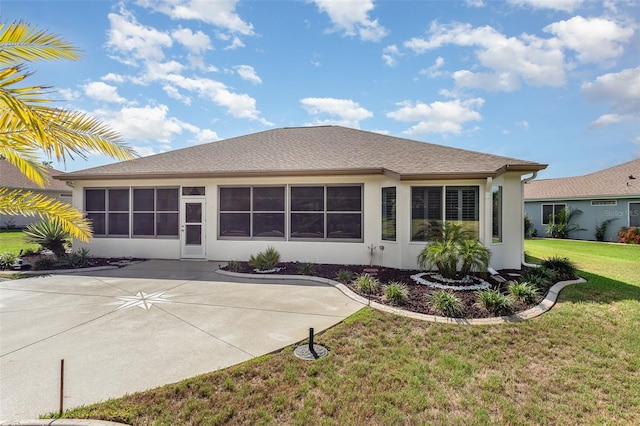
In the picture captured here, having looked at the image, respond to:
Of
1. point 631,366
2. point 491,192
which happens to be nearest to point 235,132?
point 491,192

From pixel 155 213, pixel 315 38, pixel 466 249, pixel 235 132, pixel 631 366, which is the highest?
pixel 315 38

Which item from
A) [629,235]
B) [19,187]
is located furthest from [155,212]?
[629,235]

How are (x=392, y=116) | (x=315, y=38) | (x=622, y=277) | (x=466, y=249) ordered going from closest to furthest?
(x=466, y=249), (x=622, y=277), (x=315, y=38), (x=392, y=116)

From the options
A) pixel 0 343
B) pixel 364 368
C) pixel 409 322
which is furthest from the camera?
pixel 409 322

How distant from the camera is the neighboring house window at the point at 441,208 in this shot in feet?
29.4

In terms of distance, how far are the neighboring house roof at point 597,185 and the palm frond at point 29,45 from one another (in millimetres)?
24397

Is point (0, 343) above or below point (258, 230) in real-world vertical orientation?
below

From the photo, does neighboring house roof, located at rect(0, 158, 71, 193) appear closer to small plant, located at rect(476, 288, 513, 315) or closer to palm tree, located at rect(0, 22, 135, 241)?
palm tree, located at rect(0, 22, 135, 241)

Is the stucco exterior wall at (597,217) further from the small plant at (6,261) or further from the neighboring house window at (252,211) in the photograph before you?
the small plant at (6,261)

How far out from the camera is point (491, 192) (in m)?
8.95

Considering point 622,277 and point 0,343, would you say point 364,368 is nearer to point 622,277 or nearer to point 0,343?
point 0,343

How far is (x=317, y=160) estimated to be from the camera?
35.9 ft

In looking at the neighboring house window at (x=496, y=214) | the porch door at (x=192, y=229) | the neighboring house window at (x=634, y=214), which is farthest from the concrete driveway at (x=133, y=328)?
the neighboring house window at (x=634, y=214)

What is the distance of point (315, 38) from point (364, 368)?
11.7 meters
